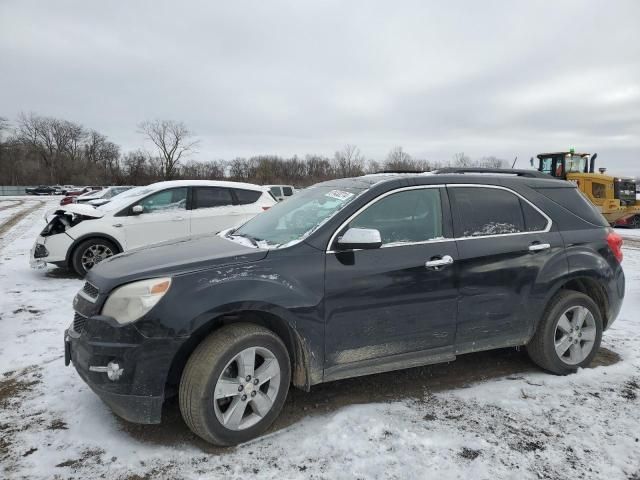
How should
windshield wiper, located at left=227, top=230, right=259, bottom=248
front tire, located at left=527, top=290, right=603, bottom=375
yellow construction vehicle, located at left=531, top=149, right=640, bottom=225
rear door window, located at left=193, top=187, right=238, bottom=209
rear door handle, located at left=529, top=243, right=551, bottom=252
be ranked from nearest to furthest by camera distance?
windshield wiper, located at left=227, top=230, right=259, bottom=248, rear door handle, located at left=529, top=243, right=551, bottom=252, front tire, located at left=527, top=290, right=603, bottom=375, rear door window, located at left=193, top=187, right=238, bottom=209, yellow construction vehicle, located at left=531, top=149, right=640, bottom=225

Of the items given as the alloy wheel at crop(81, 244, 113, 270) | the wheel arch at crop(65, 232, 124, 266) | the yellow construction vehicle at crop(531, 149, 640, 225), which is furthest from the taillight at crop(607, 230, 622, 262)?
the yellow construction vehicle at crop(531, 149, 640, 225)

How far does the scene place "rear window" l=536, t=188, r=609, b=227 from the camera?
4156mm

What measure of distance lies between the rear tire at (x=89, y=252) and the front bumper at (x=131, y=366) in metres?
5.23

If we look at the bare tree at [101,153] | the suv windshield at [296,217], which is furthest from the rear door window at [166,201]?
the bare tree at [101,153]

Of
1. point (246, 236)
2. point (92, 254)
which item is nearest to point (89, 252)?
point (92, 254)

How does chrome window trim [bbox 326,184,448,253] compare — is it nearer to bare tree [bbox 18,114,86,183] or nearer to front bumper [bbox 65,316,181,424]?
front bumper [bbox 65,316,181,424]

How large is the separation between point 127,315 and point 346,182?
7.05ft

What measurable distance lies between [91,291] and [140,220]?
16.4ft

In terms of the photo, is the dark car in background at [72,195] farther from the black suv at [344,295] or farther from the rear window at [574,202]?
the rear window at [574,202]

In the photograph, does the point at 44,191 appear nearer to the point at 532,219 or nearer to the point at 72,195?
the point at 72,195

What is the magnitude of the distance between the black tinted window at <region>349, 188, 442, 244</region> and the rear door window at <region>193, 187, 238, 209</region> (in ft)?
17.9

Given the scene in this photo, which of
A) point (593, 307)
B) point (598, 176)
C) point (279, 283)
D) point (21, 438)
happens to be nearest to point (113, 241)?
point (21, 438)

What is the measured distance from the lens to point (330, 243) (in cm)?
320

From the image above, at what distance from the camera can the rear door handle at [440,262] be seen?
3.40 metres
